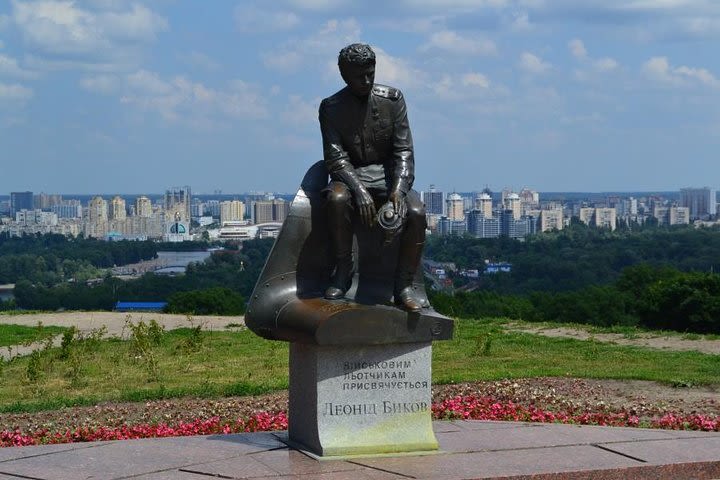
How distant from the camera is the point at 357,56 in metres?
8.45

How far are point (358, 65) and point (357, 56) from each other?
0.06 meters

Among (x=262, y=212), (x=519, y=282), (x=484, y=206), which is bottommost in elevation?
(x=519, y=282)

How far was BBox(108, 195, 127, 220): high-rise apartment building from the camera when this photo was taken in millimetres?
143250

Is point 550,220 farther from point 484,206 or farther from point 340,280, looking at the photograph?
point 340,280

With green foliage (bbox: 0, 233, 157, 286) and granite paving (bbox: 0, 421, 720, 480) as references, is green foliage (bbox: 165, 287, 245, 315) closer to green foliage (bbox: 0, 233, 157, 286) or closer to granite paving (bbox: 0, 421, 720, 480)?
granite paving (bbox: 0, 421, 720, 480)

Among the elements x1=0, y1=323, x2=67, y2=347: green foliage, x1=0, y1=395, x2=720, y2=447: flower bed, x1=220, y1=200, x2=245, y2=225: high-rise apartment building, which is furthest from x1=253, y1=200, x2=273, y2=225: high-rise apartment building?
x1=0, y1=395, x2=720, y2=447: flower bed

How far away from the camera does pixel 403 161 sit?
8.70 meters

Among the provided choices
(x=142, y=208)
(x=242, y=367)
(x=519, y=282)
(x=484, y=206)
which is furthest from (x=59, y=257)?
(x=142, y=208)

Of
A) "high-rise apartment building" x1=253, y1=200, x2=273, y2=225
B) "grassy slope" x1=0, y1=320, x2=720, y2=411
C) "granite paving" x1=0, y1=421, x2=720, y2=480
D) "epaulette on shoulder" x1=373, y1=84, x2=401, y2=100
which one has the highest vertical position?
"epaulette on shoulder" x1=373, y1=84, x2=401, y2=100

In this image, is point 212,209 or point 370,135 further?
point 212,209

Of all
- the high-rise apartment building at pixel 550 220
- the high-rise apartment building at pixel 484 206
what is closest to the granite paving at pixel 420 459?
the high-rise apartment building at pixel 550 220

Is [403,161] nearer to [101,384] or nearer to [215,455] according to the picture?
[215,455]

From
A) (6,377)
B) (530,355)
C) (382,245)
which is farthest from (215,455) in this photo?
(530,355)

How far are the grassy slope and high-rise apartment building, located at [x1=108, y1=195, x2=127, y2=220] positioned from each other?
126372mm
